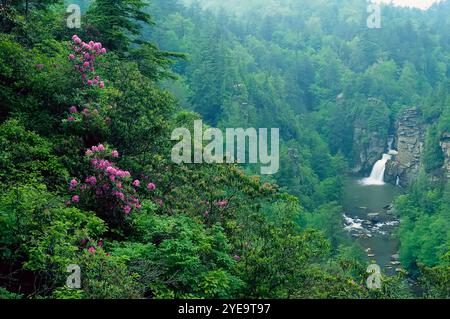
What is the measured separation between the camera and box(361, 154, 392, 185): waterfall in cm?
6956

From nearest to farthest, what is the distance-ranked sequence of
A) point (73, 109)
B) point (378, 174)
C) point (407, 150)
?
A: point (73, 109) < point (407, 150) < point (378, 174)

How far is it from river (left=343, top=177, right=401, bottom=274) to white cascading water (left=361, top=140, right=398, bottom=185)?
5.18ft

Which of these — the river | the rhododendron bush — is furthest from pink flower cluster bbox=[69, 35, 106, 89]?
the river

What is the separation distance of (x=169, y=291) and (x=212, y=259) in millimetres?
2485

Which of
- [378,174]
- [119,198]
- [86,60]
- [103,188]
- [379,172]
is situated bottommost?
[378,174]

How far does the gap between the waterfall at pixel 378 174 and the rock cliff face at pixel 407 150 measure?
4.18 ft

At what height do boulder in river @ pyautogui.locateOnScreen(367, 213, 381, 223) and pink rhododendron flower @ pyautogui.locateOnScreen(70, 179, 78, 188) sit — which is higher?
pink rhododendron flower @ pyautogui.locateOnScreen(70, 179, 78, 188)

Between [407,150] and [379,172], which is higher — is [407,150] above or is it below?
above

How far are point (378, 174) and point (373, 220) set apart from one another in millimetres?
21541

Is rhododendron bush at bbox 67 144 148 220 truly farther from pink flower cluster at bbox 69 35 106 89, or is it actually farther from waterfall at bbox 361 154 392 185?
waterfall at bbox 361 154 392 185

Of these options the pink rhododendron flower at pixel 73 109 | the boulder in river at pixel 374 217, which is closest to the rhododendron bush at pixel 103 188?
the pink rhododendron flower at pixel 73 109

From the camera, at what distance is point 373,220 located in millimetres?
51000

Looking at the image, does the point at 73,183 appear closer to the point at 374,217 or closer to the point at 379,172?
the point at 374,217

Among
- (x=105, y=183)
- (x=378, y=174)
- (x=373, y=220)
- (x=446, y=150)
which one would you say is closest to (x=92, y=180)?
(x=105, y=183)
